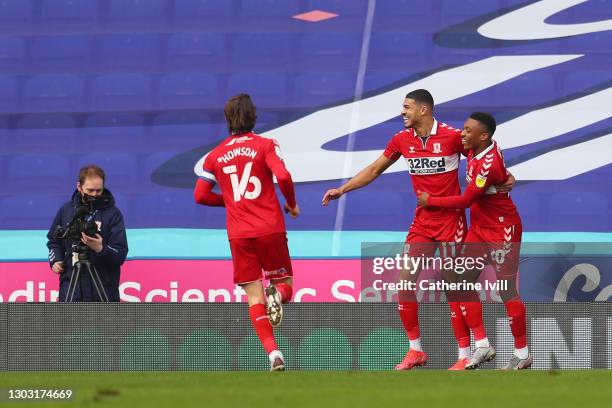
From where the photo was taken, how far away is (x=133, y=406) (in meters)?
4.80

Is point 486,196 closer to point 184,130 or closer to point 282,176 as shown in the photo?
Answer: point 282,176

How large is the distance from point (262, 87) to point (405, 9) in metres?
1.59

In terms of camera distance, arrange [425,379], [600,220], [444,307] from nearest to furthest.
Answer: [425,379]
[444,307]
[600,220]

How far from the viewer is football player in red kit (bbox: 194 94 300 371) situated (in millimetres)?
7129

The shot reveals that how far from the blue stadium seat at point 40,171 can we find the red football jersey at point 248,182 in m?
4.94

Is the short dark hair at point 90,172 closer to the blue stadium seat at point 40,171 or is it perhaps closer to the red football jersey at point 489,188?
the red football jersey at point 489,188

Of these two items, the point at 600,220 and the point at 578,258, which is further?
the point at 600,220

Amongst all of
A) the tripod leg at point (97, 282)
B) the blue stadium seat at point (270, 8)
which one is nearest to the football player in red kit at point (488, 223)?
the tripod leg at point (97, 282)

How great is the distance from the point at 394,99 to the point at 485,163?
448 cm

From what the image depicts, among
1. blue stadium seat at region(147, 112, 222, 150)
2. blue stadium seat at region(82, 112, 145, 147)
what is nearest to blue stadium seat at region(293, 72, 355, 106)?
blue stadium seat at region(147, 112, 222, 150)

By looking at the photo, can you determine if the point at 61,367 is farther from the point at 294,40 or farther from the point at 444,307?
the point at 294,40

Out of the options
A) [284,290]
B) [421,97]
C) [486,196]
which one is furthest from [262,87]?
[284,290]

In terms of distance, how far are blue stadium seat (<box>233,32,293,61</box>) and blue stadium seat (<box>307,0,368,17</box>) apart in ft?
1.42

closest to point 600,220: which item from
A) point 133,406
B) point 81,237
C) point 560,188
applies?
point 560,188
